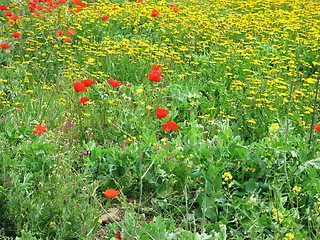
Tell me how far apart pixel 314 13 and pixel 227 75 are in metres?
3.52

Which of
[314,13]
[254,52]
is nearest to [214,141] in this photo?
[254,52]

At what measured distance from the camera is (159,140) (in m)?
3.99

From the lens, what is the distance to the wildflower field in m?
2.82

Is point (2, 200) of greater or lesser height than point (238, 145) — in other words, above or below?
below

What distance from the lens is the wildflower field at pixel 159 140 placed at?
9.27 feet

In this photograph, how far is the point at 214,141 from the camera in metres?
3.69

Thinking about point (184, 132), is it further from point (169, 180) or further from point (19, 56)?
point (19, 56)

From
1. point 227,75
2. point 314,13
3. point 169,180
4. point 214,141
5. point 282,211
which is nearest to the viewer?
point 282,211

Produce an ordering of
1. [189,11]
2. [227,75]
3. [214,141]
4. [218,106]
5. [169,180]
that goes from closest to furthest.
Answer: [169,180] < [214,141] < [218,106] < [227,75] < [189,11]

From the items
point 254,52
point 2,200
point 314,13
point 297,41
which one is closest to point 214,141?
point 2,200

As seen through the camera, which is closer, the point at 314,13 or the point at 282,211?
the point at 282,211

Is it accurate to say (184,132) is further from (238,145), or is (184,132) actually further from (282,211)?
(282,211)

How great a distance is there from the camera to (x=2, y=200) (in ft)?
9.52

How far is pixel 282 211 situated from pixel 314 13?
6.04 meters
